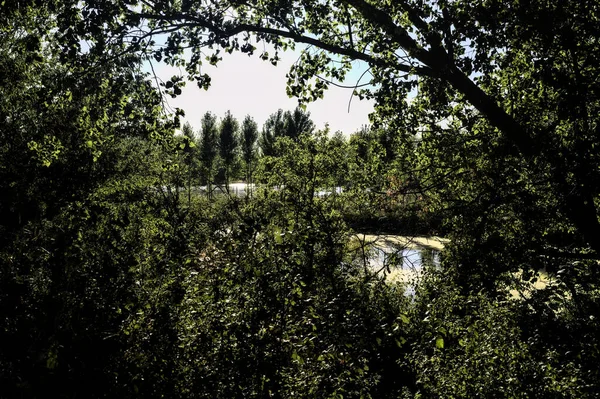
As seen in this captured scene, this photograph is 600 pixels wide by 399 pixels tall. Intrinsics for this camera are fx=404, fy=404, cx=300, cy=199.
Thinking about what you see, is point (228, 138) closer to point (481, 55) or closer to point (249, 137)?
point (249, 137)

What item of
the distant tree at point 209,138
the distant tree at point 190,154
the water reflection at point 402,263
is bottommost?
the water reflection at point 402,263

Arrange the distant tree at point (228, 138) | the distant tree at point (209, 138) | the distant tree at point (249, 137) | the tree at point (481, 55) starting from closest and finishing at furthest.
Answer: the tree at point (481, 55), the distant tree at point (209, 138), the distant tree at point (228, 138), the distant tree at point (249, 137)

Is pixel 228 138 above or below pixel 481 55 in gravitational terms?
above

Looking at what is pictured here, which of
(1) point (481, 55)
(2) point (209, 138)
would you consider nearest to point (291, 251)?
(1) point (481, 55)

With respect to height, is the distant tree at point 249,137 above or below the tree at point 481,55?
above

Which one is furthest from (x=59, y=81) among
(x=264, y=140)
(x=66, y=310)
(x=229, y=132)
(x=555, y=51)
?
→ (x=264, y=140)

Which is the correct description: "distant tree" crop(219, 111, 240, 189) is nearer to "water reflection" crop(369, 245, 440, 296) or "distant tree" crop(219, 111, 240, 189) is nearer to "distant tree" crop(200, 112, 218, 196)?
"distant tree" crop(200, 112, 218, 196)

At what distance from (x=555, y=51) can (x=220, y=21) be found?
304 centimetres

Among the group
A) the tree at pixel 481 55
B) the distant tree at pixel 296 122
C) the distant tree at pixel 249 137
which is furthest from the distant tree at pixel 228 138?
the tree at pixel 481 55

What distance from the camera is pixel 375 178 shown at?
248 inches

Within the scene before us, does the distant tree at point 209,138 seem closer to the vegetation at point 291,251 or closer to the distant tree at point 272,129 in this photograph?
the distant tree at point 272,129

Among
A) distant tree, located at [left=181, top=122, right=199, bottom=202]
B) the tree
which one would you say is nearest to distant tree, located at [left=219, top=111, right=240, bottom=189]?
distant tree, located at [left=181, top=122, right=199, bottom=202]

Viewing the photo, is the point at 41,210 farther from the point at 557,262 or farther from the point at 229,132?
the point at 229,132

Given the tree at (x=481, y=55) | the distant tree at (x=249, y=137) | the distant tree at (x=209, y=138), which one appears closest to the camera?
the tree at (x=481, y=55)
